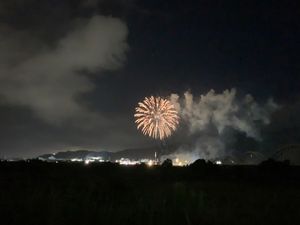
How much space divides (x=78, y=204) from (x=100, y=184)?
23.0 metres

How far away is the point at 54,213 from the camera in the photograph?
928 inches

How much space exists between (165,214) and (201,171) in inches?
3096

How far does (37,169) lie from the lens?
94.4m

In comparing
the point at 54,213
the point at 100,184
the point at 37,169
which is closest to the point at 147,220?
the point at 54,213

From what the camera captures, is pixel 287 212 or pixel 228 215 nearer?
pixel 228 215

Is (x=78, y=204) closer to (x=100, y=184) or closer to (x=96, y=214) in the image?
(x=96, y=214)

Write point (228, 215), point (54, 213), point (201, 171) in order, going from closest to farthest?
point (54, 213) → point (228, 215) → point (201, 171)

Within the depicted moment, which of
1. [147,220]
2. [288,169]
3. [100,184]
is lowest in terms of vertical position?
[147,220]

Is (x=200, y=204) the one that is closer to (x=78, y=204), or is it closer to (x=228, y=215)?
(x=228, y=215)

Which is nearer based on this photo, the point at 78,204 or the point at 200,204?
the point at 78,204

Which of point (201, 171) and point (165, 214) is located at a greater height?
point (201, 171)

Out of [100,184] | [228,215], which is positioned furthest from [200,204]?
[100,184]

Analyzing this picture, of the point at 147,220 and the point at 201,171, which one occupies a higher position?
the point at 201,171

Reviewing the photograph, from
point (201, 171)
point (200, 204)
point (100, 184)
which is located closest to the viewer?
point (200, 204)
